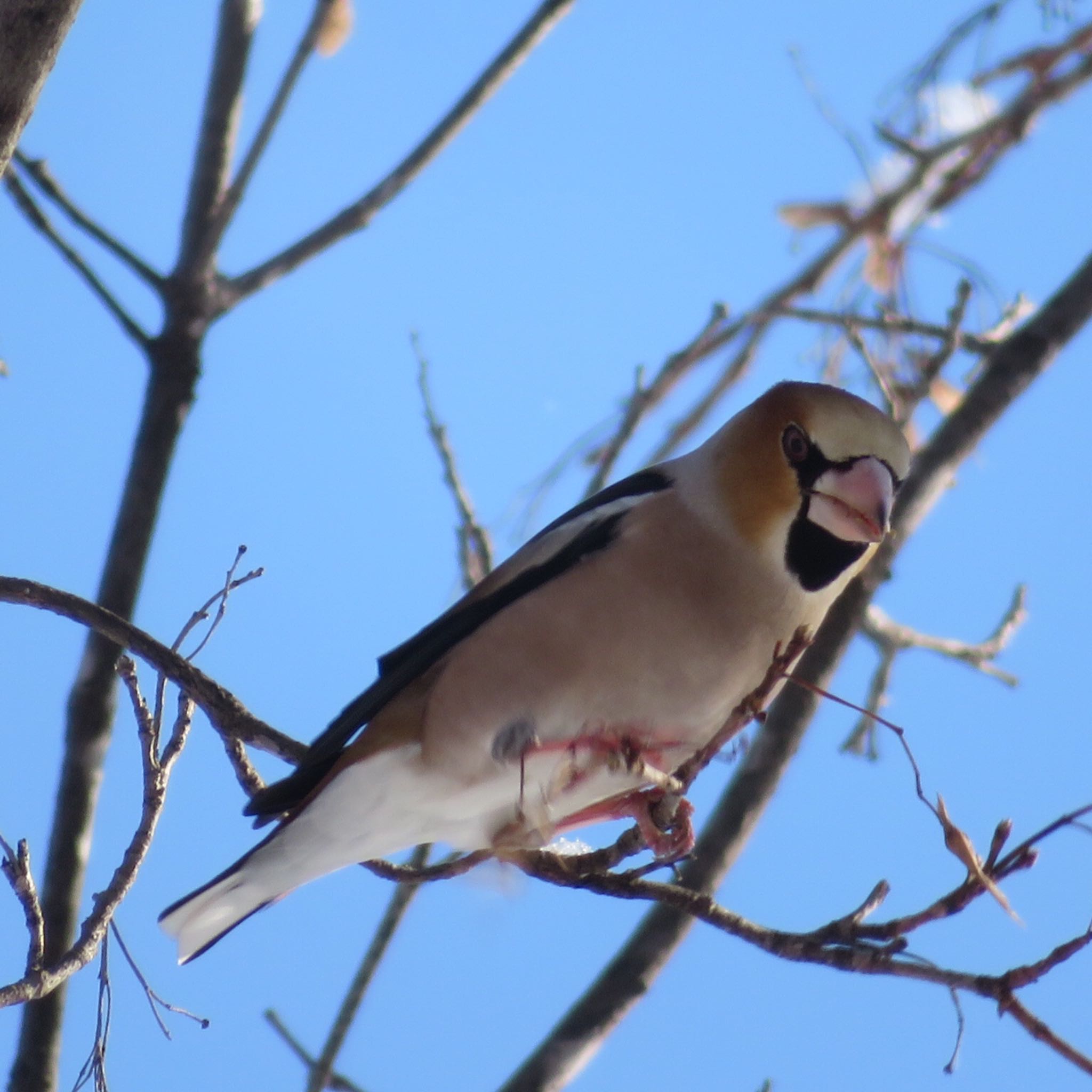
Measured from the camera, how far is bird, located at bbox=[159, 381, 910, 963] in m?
2.45

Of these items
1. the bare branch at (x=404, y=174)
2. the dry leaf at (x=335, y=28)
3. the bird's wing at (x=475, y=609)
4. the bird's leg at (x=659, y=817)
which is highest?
the dry leaf at (x=335, y=28)

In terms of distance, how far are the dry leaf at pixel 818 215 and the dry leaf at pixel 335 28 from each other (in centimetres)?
129

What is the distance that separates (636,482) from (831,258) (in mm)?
1249

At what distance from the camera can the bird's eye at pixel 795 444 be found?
2.65 m

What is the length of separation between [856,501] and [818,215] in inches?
58.1

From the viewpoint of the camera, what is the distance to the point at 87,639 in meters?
3.09

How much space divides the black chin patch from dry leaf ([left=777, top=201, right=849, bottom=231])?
53.4 inches

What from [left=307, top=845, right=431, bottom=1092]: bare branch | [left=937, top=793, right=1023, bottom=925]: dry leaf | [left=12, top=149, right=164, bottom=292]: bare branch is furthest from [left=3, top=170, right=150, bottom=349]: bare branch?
[left=937, top=793, right=1023, bottom=925]: dry leaf

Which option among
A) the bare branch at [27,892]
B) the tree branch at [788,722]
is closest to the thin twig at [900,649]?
the tree branch at [788,722]

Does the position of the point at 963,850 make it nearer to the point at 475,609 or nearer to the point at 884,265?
the point at 475,609

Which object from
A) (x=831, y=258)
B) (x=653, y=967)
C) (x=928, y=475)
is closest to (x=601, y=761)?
(x=653, y=967)

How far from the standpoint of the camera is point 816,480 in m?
2.61

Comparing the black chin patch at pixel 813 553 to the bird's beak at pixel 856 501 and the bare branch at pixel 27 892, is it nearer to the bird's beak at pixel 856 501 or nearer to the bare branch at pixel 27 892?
the bird's beak at pixel 856 501

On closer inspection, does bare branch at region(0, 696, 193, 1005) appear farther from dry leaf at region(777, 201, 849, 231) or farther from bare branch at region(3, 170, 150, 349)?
dry leaf at region(777, 201, 849, 231)
